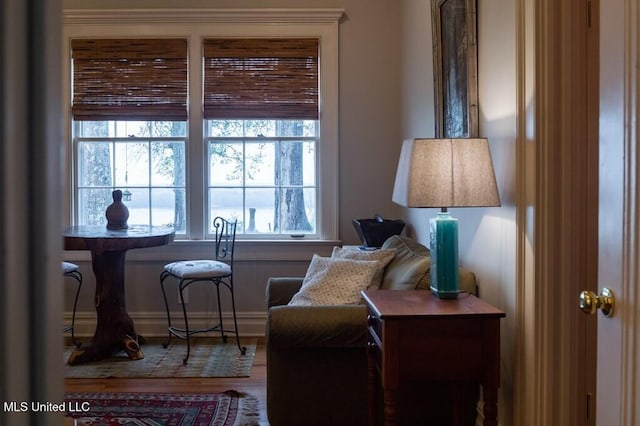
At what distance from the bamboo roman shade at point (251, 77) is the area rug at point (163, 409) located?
2.24 meters

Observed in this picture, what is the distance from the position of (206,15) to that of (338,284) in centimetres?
268

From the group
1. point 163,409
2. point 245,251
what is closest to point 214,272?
point 245,251

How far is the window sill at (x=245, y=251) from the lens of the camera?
462 centimetres

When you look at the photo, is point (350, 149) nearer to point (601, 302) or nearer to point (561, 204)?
point (561, 204)

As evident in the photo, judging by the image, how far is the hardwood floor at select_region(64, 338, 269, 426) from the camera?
3.38 metres

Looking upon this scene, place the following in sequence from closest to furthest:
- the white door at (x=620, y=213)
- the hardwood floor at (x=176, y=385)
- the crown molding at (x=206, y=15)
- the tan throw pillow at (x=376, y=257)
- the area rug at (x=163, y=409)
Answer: the white door at (x=620, y=213) < the area rug at (x=163, y=409) < the tan throw pillow at (x=376, y=257) < the hardwood floor at (x=176, y=385) < the crown molding at (x=206, y=15)

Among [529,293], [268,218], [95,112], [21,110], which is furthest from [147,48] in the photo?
[21,110]

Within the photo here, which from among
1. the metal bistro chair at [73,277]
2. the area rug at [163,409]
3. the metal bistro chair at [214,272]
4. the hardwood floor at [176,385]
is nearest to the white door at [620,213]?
the area rug at [163,409]

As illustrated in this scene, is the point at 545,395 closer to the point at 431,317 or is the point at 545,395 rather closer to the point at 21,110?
the point at 431,317

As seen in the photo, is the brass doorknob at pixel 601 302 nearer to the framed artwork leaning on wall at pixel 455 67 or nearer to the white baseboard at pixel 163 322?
the framed artwork leaning on wall at pixel 455 67

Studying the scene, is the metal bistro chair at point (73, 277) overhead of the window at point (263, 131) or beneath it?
beneath

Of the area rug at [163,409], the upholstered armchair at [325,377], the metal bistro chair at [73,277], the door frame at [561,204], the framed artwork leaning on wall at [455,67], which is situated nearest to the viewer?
the door frame at [561,204]

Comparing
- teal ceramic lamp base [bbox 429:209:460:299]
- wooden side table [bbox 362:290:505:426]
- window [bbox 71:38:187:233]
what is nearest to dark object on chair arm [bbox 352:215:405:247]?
window [bbox 71:38:187:233]

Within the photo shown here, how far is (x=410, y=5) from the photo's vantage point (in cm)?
420
